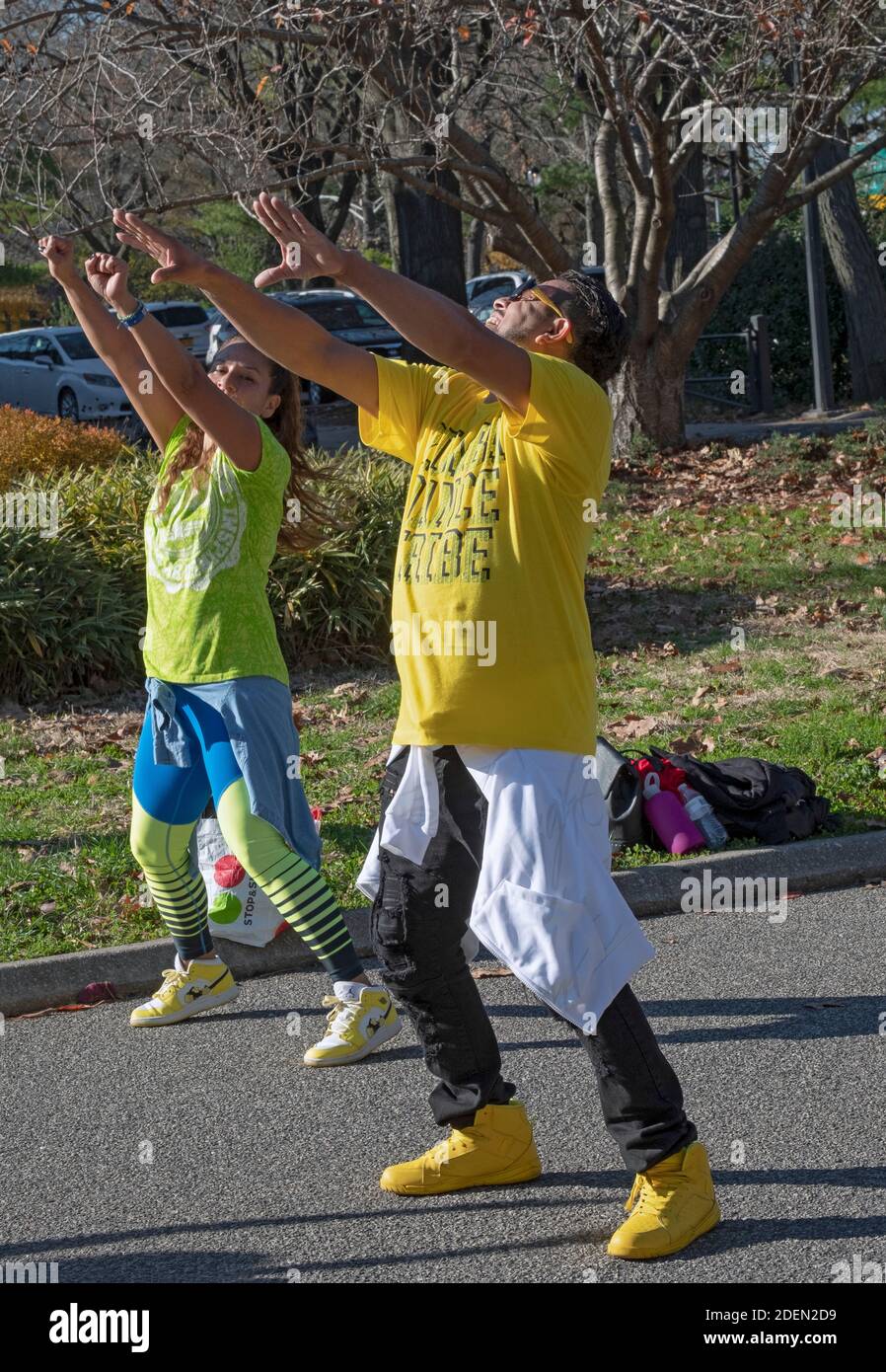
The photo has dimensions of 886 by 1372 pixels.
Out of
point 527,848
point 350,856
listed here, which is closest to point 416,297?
point 527,848

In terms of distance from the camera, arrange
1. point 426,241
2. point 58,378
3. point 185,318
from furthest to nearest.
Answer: point 185,318
point 58,378
point 426,241

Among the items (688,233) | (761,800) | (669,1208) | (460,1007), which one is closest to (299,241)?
(460,1007)

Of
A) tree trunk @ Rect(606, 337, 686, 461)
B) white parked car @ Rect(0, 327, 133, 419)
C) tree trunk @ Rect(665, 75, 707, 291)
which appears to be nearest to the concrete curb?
tree trunk @ Rect(606, 337, 686, 461)

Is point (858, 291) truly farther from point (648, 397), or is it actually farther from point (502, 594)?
point (502, 594)

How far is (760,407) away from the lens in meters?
19.8

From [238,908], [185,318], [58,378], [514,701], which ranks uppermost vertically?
[185,318]

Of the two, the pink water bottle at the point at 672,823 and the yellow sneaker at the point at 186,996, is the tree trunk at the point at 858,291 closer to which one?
the pink water bottle at the point at 672,823

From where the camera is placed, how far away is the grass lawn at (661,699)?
628 centimetres

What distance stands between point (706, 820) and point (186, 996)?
7.62 feet

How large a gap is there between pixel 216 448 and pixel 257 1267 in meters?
2.24

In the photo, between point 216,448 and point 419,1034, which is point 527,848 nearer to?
point 419,1034

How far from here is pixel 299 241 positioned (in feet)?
9.40

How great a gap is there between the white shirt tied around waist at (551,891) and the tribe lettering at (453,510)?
1.28ft

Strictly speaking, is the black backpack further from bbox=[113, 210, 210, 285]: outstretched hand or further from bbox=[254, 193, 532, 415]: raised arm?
bbox=[113, 210, 210, 285]: outstretched hand
